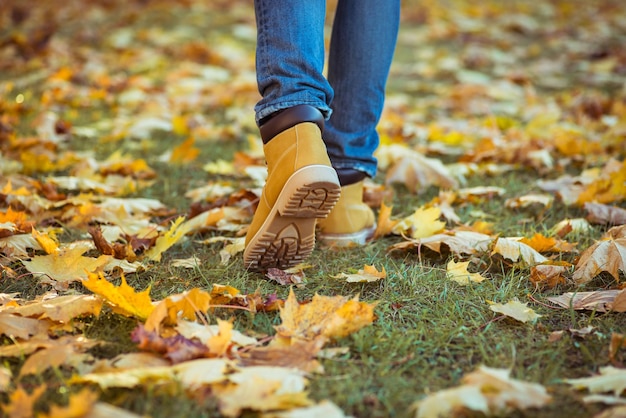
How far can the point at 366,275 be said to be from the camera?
1.39m

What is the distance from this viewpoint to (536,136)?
2.75 meters

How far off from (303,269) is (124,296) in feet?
1.61

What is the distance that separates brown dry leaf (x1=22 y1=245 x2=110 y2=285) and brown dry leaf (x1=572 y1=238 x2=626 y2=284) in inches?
43.2

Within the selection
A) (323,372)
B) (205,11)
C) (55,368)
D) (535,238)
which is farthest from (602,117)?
(205,11)

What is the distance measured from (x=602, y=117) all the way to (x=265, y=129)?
228 cm

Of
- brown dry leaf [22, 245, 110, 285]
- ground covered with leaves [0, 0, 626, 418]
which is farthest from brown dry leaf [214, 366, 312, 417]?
brown dry leaf [22, 245, 110, 285]

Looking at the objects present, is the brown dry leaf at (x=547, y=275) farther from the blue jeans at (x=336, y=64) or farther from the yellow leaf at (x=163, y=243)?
the yellow leaf at (x=163, y=243)

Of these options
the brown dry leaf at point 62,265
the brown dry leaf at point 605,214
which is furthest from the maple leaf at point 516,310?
the brown dry leaf at point 62,265

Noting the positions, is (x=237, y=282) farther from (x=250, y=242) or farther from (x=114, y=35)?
(x=114, y=35)

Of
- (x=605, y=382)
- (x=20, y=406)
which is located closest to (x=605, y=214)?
(x=605, y=382)

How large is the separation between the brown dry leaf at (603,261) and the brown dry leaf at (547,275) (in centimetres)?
3

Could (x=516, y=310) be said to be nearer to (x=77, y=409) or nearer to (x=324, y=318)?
(x=324, y=318)

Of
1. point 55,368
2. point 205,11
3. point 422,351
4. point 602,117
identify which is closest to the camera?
point 55,368

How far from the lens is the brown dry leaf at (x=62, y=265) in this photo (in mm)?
1361
